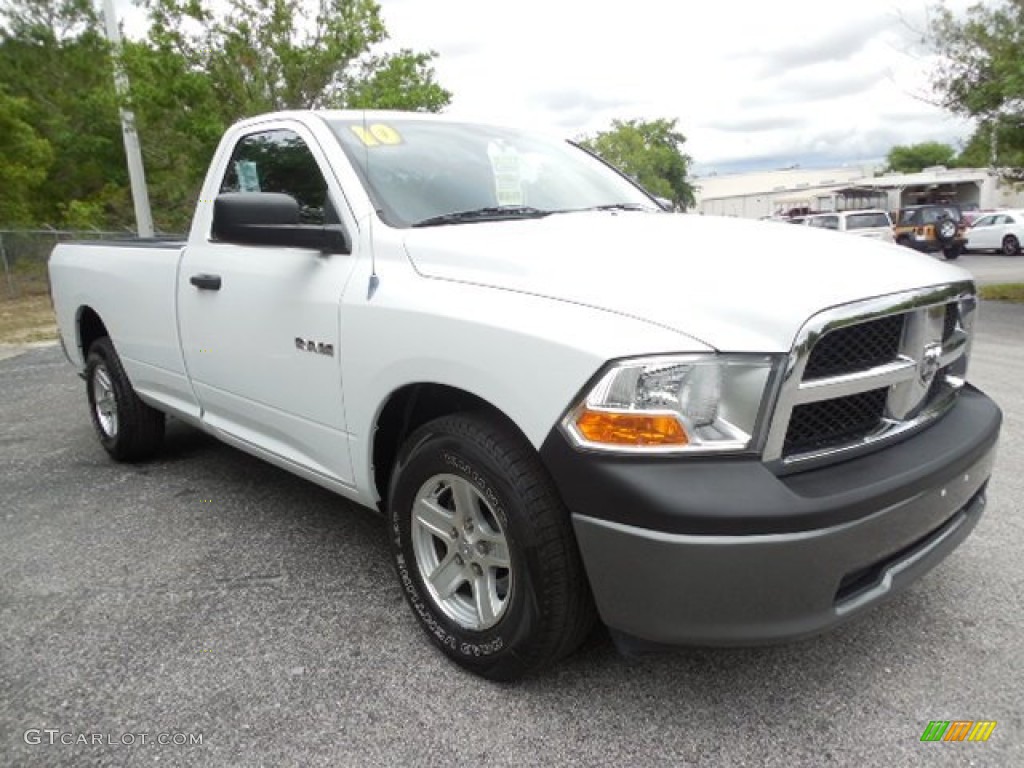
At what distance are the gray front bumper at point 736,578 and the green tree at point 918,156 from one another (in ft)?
364

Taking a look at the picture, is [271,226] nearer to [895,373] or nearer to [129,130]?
[895,373]

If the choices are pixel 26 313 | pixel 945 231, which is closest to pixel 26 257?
pixel 26 313

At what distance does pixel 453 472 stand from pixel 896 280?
143cm

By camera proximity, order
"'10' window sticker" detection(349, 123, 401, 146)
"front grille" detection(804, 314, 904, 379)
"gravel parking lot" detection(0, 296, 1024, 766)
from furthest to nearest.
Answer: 1. "'10' window sticker" detection(349, 123, 401, 146)
2. "gravel parking lot" detection(0, 296, 1024, 766)
3. "front grille" detection(804, 314, 904, 379)

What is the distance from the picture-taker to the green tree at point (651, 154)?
64188mm

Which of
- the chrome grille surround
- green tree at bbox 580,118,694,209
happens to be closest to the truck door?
the chrome grille surround

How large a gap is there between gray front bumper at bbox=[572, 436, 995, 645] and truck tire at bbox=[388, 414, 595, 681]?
14cm

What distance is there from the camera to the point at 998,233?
26.6 m

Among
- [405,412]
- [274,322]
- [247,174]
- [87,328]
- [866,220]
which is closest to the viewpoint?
[405,412]

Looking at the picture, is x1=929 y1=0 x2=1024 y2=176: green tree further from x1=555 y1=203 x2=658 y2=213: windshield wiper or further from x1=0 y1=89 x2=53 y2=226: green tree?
x1=0 y1=89 x2=53 y2=226: green tree

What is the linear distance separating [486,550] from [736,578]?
820 mm

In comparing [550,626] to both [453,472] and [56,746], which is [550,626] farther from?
[56,746]

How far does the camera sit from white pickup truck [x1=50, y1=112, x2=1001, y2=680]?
6.30 ft

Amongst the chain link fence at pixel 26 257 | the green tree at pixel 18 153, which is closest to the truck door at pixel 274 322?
the chain link fence at pixel 26 257
